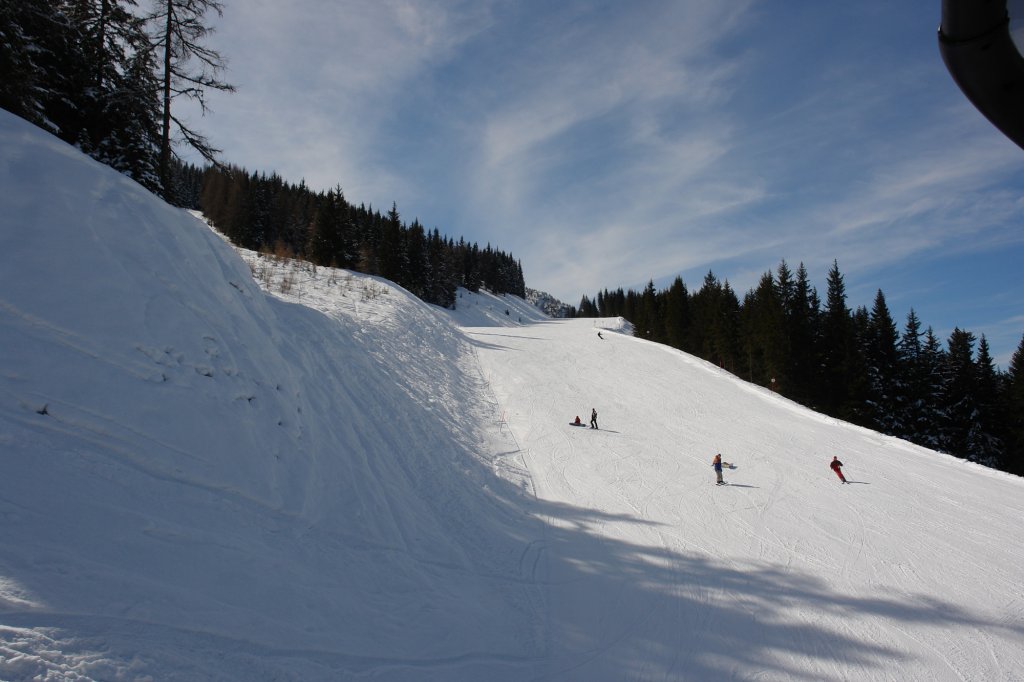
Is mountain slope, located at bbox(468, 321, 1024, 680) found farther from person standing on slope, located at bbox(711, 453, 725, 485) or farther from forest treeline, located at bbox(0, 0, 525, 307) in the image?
forest treeline, located at bbox(0, 0, 525, 307)

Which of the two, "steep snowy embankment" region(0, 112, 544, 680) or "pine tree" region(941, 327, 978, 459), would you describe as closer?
"steep snowy embankment" region(0, 112, 544, 680)

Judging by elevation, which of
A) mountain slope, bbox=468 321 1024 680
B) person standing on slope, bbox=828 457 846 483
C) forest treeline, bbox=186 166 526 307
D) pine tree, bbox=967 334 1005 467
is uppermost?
forest treeline, bbox=186 166 526 307

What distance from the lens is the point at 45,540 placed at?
13.2 feet

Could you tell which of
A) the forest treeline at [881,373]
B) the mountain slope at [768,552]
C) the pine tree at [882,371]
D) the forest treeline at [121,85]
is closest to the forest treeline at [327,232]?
the forest treeline at [121,85]

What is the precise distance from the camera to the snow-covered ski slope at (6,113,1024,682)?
4453mm

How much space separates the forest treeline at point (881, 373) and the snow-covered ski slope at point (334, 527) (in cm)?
2172

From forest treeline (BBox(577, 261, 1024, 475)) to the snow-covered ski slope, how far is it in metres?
21.7

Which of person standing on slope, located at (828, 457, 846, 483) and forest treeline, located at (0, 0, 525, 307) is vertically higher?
forest treeline, located at (0, 0, 525, 307)

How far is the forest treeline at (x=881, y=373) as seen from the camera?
3178cm

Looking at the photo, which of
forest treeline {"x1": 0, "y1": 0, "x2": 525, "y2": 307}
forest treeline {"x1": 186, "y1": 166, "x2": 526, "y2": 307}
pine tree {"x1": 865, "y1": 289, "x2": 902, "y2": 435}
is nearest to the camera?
forest treeline {"x1": 0, "y1": 0, "x2": 525, "y2": 307}

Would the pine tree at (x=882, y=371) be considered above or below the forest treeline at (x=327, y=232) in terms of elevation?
below

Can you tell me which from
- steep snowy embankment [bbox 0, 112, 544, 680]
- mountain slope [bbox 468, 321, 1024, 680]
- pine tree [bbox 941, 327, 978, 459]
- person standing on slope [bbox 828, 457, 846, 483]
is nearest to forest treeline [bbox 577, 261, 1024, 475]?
pine tree [bbox 941, 327, 978, 459]

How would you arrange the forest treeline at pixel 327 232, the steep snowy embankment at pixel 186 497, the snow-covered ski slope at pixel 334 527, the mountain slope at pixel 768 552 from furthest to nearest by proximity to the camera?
the forest treeline at pixel 327 232
the mountain slope at pixel 768 552
the snow-covered ski slope at pixel 334 527
the steep snowy embankment at pixel 186 497

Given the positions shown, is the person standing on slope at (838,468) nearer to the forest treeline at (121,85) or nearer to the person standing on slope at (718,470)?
the person standing on slope at (718,470)
